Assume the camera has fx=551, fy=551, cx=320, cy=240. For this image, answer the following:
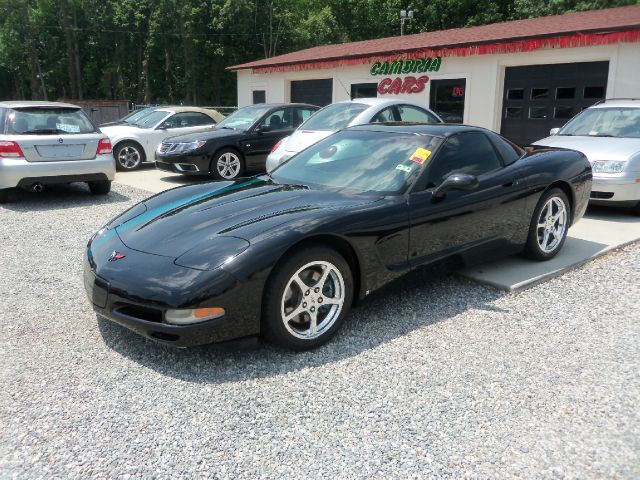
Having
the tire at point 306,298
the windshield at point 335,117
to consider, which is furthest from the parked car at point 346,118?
the tire at point 306,298

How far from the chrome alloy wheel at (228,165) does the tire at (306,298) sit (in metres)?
7.06

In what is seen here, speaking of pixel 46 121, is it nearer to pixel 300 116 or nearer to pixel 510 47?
pixel 300 116

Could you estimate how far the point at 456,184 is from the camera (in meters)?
3.96

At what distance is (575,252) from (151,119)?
9.98 meters

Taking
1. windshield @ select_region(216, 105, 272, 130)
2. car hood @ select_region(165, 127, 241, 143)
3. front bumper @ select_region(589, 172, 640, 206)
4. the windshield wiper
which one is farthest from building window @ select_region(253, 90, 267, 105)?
front bumper @ select_region(589, 172, 640, 206)

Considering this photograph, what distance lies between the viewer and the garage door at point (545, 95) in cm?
1313

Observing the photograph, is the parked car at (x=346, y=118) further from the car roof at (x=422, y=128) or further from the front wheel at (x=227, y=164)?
the car roof at (x=422, y=128)

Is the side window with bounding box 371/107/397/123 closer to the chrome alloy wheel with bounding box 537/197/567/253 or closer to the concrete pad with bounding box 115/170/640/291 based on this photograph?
the concrete pad with bounding box 115/170/640/291

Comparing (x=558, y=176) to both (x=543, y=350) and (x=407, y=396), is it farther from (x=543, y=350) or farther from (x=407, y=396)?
(x=407, y=396)

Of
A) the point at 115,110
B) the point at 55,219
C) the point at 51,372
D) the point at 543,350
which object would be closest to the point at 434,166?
the point at 543,350

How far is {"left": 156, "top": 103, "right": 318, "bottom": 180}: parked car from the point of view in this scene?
9.98 m

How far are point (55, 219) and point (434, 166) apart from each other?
17.5 ft

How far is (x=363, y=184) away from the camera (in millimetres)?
4113

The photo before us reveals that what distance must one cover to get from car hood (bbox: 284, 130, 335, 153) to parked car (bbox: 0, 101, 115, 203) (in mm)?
2790
